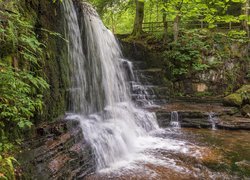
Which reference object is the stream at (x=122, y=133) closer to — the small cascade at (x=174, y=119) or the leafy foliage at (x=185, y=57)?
the small cascade at (x=174, y=119)

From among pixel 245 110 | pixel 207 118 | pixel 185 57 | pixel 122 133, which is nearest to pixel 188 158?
pixel 122 133

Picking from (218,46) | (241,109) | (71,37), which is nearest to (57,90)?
(71,37)

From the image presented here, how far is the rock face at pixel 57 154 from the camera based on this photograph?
379 cm

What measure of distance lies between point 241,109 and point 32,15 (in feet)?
27.5

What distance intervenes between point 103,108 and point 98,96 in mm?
464

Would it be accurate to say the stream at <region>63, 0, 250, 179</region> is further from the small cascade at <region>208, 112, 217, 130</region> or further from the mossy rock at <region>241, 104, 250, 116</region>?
the mossy rock at <region>241, 104, 250, 116</region>

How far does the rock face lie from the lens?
3.79m

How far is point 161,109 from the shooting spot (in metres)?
9.82

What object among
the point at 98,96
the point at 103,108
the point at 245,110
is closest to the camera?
the point at 98,96

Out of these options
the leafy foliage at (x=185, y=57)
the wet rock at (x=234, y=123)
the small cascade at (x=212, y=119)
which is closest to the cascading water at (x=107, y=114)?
the small cascade at (x=212, y=119)

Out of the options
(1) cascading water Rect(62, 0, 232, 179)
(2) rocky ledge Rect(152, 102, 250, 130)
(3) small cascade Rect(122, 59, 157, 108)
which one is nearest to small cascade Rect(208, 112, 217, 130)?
(2) rocky ledge Rect(152, 102, 250, 130)

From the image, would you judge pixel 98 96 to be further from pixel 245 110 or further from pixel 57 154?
pixel 245 110

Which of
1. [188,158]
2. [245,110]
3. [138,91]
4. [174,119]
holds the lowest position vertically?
[188,158]

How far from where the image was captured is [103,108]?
8.52m
